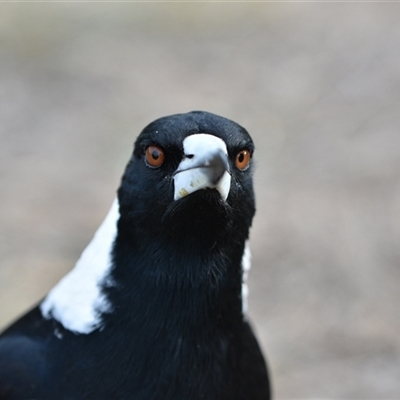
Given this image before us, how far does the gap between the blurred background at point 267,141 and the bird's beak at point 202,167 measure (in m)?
2.57

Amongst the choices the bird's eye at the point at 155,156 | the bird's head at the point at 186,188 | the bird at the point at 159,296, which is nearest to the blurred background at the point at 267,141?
the bird at the point at 159,296

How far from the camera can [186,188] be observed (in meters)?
2.15

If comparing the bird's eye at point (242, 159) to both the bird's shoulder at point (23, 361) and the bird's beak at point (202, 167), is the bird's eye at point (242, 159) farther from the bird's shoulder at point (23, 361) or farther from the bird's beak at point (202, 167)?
the bird's shoulder at point (23, 361)

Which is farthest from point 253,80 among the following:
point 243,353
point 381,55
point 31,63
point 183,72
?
point 243,353

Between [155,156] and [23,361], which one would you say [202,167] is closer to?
[155,156]

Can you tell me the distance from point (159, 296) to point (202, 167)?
49cm

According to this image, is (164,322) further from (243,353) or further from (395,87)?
(395,87)

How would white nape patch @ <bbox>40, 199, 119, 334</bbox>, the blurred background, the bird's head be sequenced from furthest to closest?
the blurred background < white nape patch @ <bbox>40, 199, 119, 334</bbox> < the bird's head

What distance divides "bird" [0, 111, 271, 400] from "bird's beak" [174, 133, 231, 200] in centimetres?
3

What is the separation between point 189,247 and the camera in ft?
7.66

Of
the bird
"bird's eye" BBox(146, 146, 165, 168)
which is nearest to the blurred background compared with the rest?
the bird

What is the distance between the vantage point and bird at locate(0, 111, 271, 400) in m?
2.27

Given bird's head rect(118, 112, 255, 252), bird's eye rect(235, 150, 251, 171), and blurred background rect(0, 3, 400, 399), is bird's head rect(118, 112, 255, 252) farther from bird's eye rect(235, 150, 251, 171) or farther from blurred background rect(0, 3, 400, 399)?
blurred background rect(0, 3, 400, 399)

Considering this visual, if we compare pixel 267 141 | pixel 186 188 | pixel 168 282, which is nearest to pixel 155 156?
pixel 186 188
